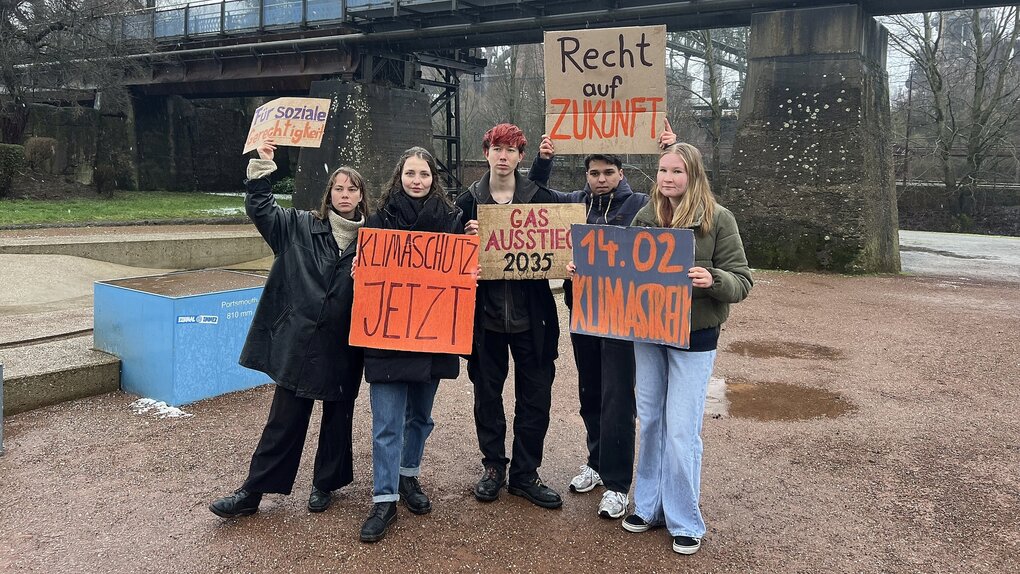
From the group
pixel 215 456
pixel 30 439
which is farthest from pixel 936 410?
pixel 30 439

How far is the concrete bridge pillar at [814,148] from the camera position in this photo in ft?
46.8

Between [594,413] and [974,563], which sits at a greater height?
[594,413]

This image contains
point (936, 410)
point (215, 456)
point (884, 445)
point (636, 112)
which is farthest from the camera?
point (936, 410)

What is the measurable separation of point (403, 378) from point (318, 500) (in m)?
0.87

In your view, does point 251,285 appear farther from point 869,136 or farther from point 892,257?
point 892,257

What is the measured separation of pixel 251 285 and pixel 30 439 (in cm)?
196

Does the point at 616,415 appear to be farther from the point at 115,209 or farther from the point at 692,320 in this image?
the point at 115,209

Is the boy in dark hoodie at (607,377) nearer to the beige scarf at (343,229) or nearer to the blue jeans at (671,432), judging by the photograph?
the blue jeans at (671,432)

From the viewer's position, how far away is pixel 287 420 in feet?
12.0

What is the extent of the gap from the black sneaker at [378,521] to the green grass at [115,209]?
16.6 meters

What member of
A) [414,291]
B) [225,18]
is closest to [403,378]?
[414,291]

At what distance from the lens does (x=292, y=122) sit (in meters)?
4.27

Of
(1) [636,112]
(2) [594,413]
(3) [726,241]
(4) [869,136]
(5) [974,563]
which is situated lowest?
(5) [974,563]

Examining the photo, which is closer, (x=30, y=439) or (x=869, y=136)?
(x=30, y=439)
